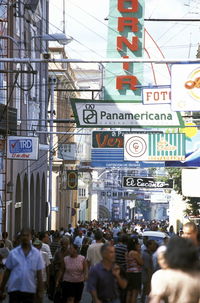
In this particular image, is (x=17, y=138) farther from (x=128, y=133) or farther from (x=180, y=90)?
(x=180, y=90)

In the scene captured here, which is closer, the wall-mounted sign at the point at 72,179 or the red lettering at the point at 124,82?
the red lettering at the point at 124,82

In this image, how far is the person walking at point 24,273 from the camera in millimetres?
12695

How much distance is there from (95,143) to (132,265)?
17968 millimetres

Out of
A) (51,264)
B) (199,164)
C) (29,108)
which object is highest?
(29,108)

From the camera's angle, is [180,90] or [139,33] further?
[139,33]

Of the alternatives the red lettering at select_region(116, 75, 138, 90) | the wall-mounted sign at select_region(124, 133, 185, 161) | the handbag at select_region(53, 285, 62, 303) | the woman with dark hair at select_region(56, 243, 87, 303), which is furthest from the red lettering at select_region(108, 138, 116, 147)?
the woman with dark hair at select_region(56, 243, 87, 303)

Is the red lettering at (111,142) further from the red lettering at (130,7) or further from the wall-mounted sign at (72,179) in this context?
the wall-mounted sign at (72,179)

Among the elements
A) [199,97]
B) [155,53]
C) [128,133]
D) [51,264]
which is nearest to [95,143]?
[128,133]

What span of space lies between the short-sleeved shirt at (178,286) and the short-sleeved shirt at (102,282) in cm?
333

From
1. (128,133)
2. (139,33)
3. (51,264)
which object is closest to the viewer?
(51,264)

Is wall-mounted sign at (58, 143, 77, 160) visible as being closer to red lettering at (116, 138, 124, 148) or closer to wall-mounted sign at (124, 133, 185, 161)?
red lettering at (116, 138, 124, 148)

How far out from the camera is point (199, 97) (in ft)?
76.2

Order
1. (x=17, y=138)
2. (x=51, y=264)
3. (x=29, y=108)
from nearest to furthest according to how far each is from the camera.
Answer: (x=51, y=264) < (x=17, y=138) < (x=29, y=108)

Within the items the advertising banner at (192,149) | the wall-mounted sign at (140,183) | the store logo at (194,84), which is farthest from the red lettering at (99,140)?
the wall-mounted sign at (140,183)
